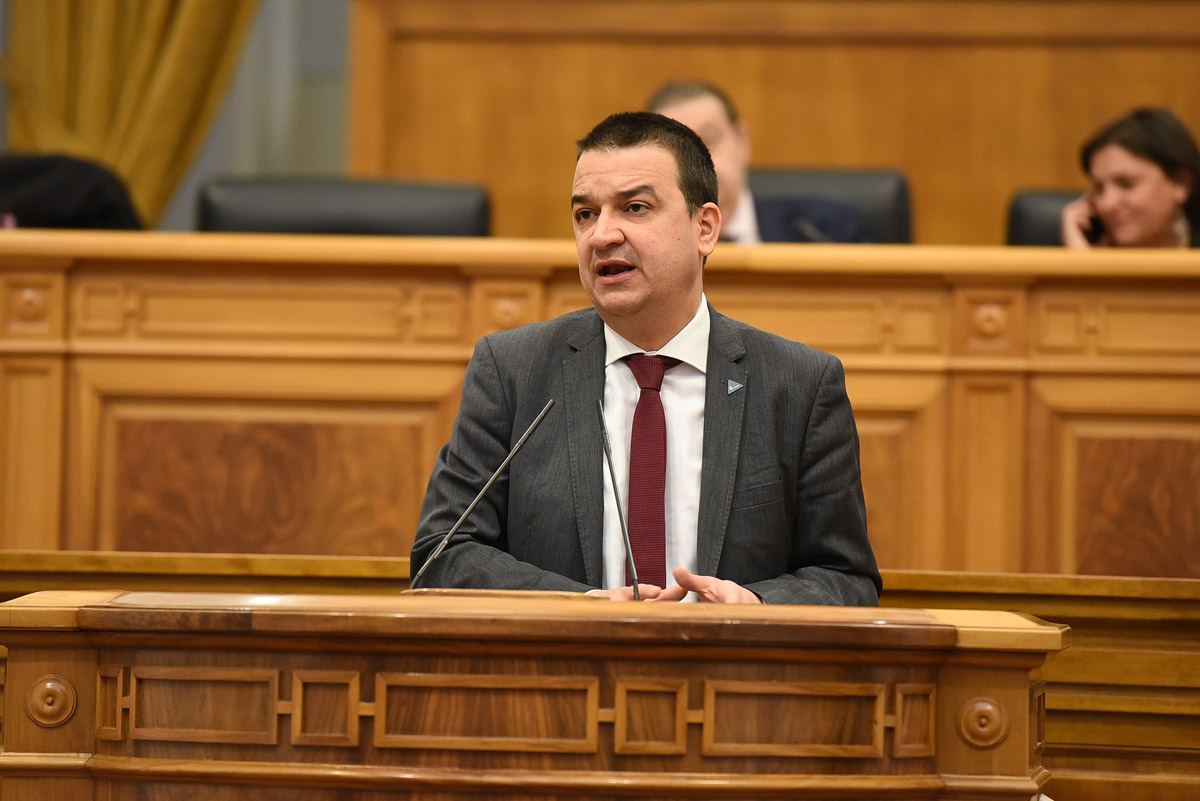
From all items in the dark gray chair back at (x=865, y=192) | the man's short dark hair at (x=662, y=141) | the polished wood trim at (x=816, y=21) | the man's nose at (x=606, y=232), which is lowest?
the man's nose at (x=606, y=232)

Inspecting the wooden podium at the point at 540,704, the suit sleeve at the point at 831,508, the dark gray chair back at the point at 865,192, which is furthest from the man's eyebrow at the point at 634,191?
the dark gray chair back at the point at 865,192

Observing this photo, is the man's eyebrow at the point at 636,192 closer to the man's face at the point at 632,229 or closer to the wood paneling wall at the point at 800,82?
the man's face at the point at 632,229

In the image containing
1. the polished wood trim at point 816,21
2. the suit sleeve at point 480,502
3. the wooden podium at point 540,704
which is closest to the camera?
the wooden podium at point 540,704

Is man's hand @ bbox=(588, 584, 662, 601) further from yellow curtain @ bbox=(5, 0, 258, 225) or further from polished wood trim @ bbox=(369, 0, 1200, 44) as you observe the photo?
yellow curtain @ bbox=(5, 0, 258, 225)

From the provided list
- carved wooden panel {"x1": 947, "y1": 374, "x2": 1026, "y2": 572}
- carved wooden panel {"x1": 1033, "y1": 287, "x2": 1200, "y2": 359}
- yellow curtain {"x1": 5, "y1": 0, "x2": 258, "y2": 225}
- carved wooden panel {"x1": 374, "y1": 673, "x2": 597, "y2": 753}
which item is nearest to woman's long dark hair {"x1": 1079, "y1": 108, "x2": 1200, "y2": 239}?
carved wooden panel {"x1": 1033, "y1": 287, "x2": 1200, "y2": 359}

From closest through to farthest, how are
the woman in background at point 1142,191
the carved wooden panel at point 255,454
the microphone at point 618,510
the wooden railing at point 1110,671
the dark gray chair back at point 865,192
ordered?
the microphone at point 618,510 → the wooden railing at point 1110,671 → the carved wooden panel at point 255,454 → the woman in background at point 1142,191 → the dark gray chair back at point 865,192

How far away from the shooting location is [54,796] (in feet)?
3.53

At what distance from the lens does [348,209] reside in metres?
2.91

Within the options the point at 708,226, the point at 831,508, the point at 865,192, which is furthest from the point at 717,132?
the point at 831,508

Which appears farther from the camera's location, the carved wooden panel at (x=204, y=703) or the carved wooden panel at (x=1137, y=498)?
the carved wooden panel at (x=1137, y=498)

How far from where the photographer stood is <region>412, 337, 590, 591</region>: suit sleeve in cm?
144

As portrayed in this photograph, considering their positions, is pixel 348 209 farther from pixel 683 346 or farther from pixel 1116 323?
pixel 1116 323

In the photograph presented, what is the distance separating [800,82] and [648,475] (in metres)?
2.94

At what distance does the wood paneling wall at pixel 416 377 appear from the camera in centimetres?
241
